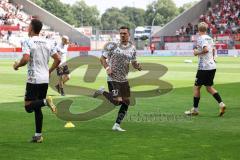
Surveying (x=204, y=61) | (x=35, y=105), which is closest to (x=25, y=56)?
(x=35, y=105)

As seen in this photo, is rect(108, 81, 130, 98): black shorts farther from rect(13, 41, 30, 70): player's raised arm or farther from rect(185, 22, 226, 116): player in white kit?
rect(185, 22, 226, 116): player in white kit

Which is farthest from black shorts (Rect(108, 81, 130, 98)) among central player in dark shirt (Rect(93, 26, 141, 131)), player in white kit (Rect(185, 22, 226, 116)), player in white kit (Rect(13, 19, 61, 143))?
player in white kit (Rect(185, 22, 226, 116))

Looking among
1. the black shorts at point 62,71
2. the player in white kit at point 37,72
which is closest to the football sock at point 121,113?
the player in white kit at point 37,72

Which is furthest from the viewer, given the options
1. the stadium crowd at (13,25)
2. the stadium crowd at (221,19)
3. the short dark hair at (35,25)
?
the stadium crowd at (221,19)

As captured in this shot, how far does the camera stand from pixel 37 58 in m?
10.4

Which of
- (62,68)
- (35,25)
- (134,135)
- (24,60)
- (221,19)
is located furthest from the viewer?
(221,19)

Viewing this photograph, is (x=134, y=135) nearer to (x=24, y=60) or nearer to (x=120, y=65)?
(x=120, y=65)

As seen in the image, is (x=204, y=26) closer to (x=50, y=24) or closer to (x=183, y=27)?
(x=183, y=27)

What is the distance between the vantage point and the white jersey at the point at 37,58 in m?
10.3

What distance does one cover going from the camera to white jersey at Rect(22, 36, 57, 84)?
33.8 ft

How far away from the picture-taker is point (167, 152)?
9.37 metres

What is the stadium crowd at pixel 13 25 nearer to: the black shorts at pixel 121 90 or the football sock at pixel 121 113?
the black shorts at pixel 121 90

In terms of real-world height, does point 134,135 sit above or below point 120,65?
below

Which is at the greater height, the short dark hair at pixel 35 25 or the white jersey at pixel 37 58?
the short dark hair at pixel 35 25
